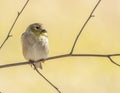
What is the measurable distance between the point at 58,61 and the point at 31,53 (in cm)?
275

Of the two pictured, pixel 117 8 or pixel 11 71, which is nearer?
pixel 11 71

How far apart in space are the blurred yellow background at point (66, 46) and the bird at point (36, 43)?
1695 millimetres

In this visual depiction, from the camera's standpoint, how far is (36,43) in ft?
11.9

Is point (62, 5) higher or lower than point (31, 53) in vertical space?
lower

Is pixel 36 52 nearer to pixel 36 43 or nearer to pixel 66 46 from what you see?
pixel 36 43

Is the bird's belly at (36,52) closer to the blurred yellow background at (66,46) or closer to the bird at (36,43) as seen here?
the bird at (36,43)

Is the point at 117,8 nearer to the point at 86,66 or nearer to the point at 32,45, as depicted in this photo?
the point at 86,66

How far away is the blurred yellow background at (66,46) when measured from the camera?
19.4 ft

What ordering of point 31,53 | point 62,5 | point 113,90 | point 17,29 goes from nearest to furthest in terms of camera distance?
1. point 31,53
2. point 113,90
3. point 17,29
4. point 62,5

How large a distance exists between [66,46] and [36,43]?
2849mm

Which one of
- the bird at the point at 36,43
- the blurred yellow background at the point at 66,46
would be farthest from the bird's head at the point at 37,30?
the blurred yellow background at the point at 66,46

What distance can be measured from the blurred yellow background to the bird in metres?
1.70

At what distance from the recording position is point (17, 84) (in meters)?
5.89

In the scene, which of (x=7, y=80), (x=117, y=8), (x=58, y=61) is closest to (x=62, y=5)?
(x=117, y=8)
